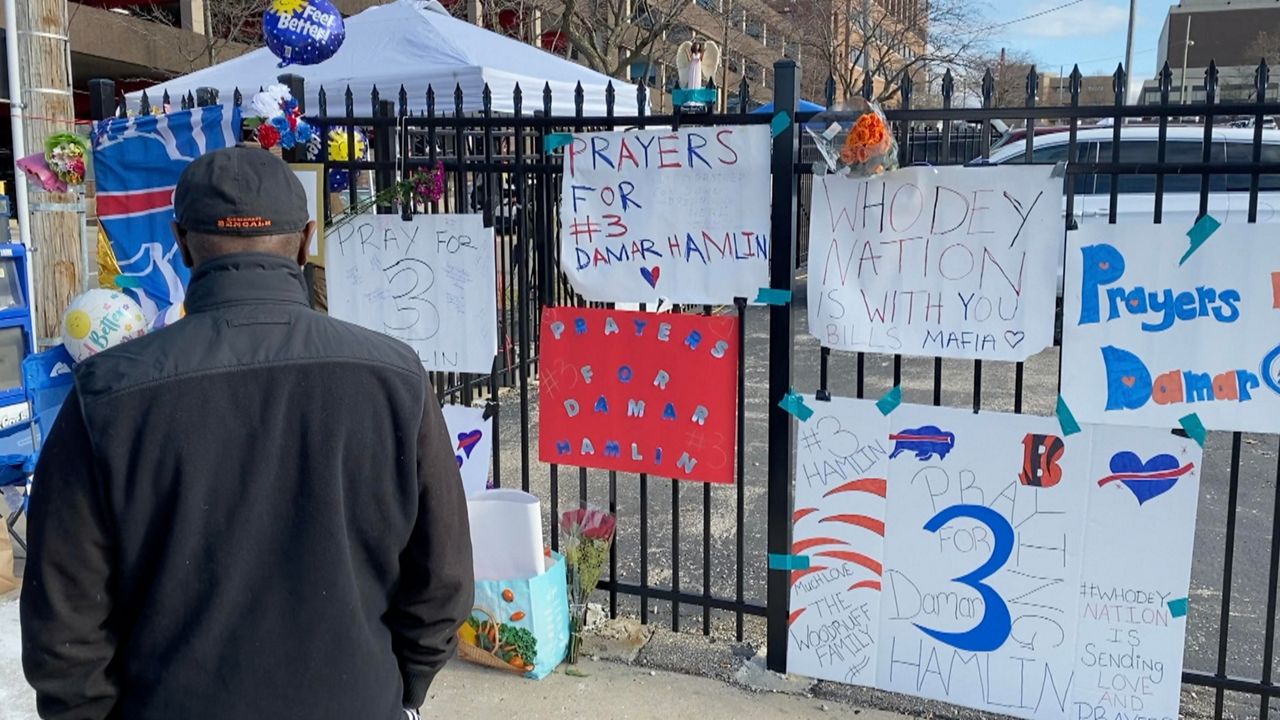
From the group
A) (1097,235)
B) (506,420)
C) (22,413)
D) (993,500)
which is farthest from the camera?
(506,420)

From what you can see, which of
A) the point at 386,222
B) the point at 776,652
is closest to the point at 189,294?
the point at 386,222

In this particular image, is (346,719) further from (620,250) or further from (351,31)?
(351,31)

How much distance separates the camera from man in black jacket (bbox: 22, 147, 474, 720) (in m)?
1.59

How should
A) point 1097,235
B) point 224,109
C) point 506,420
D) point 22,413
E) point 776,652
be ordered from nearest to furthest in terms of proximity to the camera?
point 1097,235 → point 776,652 → point 224,109 → point 22,413 → point 506,420

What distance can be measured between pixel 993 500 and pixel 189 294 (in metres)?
2.49

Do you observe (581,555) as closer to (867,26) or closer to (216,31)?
(867,26)

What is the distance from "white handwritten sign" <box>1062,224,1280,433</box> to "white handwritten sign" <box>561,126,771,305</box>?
1.02 meters

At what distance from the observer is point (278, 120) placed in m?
4.06

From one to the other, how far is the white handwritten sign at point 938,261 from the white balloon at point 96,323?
3.01 metres

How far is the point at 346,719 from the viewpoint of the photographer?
1.78 m

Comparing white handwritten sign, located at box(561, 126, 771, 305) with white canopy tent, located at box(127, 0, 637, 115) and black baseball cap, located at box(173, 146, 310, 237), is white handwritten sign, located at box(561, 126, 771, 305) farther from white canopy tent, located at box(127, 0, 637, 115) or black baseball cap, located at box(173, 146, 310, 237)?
white canopy tent, located at box(127, 0, 637, 115)

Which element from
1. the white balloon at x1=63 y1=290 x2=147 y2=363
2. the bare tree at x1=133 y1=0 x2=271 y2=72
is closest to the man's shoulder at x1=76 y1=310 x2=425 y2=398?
the white balloon at x1=63 y1=290 x2=147 y2=363

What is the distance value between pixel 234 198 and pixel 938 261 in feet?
7.27

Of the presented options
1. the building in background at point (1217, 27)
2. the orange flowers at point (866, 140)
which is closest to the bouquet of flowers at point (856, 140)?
the orange flowers at point (866, 140)
